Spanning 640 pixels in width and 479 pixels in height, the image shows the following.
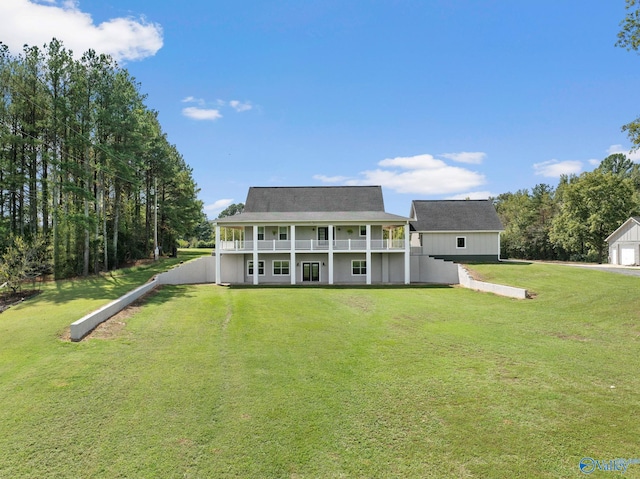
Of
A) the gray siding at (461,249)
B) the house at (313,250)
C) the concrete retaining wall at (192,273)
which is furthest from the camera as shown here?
the gray siding at (461,249)

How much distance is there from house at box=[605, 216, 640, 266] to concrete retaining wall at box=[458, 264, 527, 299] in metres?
19.7

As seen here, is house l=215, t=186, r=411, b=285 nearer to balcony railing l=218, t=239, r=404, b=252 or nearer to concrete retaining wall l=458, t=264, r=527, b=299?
balcony railing l=218, t=239, r=404, b=252

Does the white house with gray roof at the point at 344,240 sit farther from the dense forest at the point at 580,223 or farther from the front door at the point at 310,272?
the dense forest at the point at 580,223

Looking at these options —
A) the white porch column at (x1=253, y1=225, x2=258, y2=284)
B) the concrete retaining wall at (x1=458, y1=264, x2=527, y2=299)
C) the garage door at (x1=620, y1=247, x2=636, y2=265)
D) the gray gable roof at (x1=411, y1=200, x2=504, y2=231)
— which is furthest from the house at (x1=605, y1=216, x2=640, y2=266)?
the white porch column at (x1=253, y1=225, x2=258, y2=284)

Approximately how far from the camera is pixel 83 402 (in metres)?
7.27

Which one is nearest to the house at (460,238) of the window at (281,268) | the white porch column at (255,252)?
the window at (281,268)

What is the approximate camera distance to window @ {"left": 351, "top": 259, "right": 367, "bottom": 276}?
1112 inches

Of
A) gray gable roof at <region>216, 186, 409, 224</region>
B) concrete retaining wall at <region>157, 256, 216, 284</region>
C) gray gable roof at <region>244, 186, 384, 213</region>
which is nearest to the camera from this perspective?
concrete retaining wall at <region>157, 256, 216, 284</region>

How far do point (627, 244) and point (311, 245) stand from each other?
30.0 m

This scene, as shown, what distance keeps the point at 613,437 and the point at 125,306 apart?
1656cm

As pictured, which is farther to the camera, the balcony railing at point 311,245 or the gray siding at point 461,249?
the gray siding at point 461,249

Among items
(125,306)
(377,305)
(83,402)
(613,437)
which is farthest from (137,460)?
(377,305)

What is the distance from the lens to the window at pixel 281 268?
28.2 metres

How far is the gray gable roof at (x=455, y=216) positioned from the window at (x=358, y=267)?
19.0 feet
